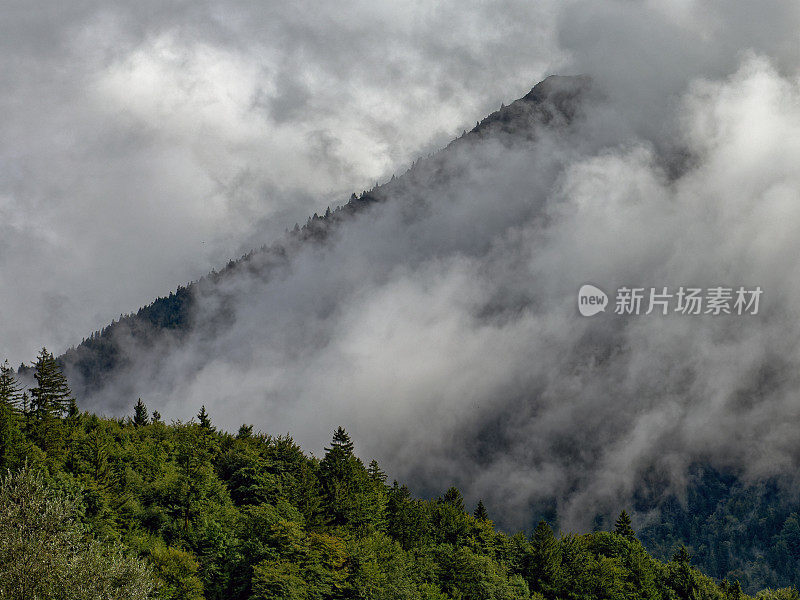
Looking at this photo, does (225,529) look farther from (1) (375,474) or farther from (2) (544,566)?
(2) (544,566)

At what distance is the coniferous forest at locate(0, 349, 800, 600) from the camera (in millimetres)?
62000

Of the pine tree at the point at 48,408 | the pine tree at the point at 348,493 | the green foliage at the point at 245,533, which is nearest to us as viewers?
the green foliage at the point at 245,533

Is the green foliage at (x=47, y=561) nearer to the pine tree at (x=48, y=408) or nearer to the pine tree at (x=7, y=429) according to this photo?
the pine tree at (x=7, y=429)

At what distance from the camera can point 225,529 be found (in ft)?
352

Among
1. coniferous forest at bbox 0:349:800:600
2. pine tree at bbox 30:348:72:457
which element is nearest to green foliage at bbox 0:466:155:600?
coniferous forest at bbox 0:349:800:600

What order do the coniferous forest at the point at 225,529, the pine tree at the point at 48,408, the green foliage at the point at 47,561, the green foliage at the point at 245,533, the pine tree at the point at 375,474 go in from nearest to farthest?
the green foliage at the point at 47,561 < the coniferous forest at the point at 225,529 < the green foliage at the point at 245,533 < the pine tree at the point at 48,408 < the pine tree at the point at 375,474

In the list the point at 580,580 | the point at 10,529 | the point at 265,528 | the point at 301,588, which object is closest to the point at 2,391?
the point at 265,528

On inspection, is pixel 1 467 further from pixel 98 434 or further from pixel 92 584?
pixel 92 584

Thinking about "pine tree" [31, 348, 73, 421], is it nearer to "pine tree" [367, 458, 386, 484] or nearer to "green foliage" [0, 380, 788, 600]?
"green foliage" [0, 380, 788, 600]

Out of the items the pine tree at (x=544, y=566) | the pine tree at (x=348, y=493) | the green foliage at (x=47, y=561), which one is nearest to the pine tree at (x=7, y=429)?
the green foliage at (x=47, y=561)

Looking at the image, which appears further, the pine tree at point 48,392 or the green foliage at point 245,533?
the pine tree at point 48,392

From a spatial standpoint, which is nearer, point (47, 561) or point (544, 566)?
point (47, 561)

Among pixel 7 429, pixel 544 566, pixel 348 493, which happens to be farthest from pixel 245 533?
pixel 544 566

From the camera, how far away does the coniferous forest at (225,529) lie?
6200cm
